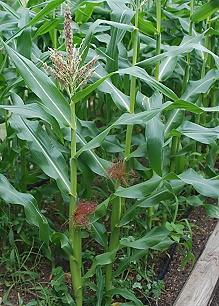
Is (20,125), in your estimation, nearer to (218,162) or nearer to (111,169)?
(111,169)

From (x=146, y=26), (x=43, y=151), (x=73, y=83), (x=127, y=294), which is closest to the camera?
(x=73, y=83)

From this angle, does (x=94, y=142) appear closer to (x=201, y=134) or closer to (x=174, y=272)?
(x=201, y=134)

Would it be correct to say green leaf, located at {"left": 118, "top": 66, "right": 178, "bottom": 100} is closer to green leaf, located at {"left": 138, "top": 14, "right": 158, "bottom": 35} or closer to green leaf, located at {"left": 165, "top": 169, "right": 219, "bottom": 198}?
green leaf, located at {"left": 165, "top": 169, "right": 219, "bottom": 198}

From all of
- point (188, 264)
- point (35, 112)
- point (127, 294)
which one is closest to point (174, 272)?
point (188, 264)

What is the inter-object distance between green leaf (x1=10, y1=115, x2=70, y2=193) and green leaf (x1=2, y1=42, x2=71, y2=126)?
0.16 meters

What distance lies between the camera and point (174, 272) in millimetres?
2023

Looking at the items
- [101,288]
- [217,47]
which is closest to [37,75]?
[101,288]

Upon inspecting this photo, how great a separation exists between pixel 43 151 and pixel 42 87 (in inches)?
9.2

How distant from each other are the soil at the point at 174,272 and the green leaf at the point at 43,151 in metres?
0.58

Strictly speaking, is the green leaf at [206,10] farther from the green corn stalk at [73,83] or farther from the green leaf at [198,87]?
the green corn stalk at [73,83]

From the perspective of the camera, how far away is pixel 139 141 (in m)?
1.86

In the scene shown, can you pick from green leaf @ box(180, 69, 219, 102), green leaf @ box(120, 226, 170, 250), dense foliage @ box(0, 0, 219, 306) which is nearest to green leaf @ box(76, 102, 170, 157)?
dense foliage @ box(0, 0, 219, 306)

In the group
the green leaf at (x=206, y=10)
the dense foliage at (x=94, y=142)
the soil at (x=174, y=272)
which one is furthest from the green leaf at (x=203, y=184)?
the green leaf at (x=206, y=10)

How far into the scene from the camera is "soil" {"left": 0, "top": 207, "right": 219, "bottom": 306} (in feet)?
5.95
